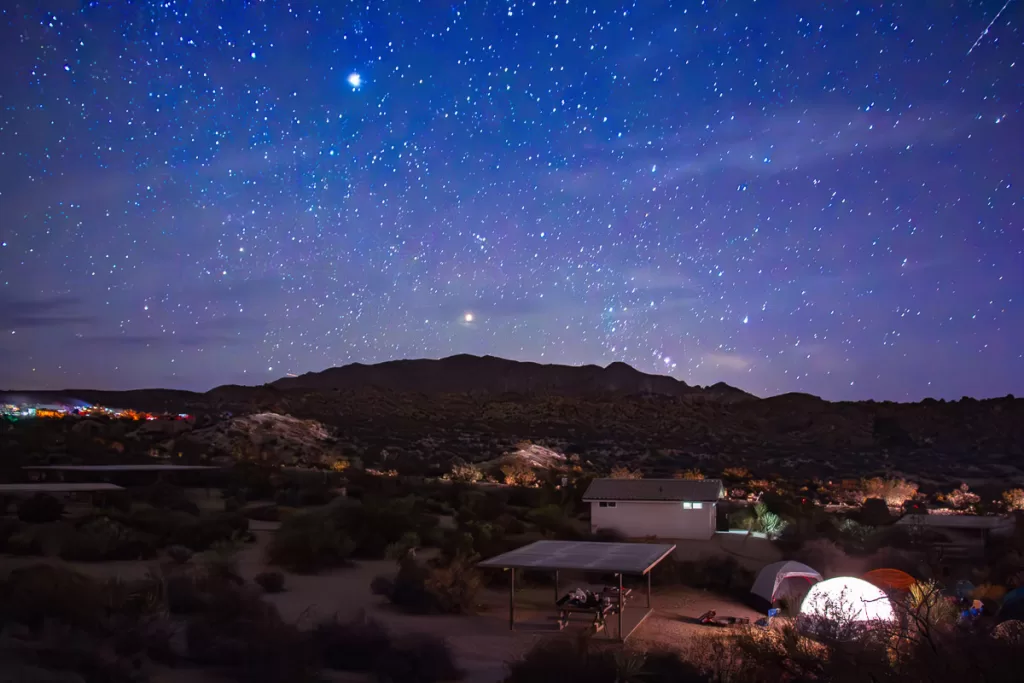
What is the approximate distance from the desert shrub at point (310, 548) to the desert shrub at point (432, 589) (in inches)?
141

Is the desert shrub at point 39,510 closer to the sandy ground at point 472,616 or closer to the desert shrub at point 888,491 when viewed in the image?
the sandy ground at point 472,616

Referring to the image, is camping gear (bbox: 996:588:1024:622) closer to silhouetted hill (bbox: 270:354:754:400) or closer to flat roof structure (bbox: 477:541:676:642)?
flat roof structure (bbox: 477:541:676:642)

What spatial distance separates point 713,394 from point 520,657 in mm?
106770

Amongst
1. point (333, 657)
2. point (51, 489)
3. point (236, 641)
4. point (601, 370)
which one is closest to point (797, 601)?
point (333, 657)

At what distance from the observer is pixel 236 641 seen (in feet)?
42.0

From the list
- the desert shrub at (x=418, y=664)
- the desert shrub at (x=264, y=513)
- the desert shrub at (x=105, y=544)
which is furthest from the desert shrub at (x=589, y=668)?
the desert shrub at (x=264, y=513)

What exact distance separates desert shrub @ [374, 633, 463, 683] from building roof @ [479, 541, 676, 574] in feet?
14.7

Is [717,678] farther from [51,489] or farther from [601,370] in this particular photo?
[601,370]

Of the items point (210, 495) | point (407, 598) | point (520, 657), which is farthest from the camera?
point (210, 495)

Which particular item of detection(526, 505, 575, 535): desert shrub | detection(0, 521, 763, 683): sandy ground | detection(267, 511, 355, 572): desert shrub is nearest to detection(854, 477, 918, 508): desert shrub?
detection(526, 505, 575, 535): desert shrub

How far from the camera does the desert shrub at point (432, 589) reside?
61.8 feet

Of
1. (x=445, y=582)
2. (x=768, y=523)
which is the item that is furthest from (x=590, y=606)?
(x=768, y=523)

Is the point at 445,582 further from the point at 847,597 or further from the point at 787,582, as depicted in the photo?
the point at 847,597

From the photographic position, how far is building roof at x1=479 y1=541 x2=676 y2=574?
711 inches
